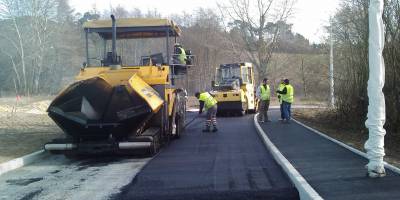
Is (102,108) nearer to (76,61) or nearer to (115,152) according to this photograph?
(115,152)

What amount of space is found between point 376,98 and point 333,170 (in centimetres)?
139

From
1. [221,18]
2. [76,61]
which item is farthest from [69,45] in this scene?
[221,18]

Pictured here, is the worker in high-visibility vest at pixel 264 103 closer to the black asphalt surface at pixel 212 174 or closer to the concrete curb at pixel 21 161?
the black asphalt surface at pixel 212 174

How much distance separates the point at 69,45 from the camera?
5316 centimetres

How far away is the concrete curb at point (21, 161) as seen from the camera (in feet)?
30.3

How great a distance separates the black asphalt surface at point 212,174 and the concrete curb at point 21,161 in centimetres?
257

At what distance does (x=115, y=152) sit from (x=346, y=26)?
932cm

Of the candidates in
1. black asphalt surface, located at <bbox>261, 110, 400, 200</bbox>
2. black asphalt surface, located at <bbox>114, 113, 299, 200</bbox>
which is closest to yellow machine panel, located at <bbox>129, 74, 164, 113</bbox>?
black asphalt surface, located at <bbox>114, 113, 299, 200</bbox>

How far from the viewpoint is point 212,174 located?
8.26 meters

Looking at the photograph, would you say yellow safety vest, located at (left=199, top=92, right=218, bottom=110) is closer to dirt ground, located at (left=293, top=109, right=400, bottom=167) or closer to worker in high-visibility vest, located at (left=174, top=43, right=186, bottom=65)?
worker in high-visibility vest, located at (left=174, top=43, right=186, bottom=65)

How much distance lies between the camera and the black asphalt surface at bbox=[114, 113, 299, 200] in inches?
269

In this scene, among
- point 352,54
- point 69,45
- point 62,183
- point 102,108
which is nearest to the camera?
point 62,183

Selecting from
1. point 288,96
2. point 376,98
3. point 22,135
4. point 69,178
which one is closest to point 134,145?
point 69,178

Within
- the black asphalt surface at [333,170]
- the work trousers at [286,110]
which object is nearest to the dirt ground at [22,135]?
the black asphalt surface at [333,170]
